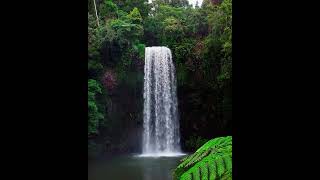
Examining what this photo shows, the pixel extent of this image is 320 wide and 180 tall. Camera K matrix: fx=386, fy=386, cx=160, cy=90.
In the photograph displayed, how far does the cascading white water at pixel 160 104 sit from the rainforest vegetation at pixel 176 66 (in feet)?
1.01

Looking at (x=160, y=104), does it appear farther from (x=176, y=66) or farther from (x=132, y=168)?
(x=132, y=168)

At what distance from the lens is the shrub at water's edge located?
4039 mm

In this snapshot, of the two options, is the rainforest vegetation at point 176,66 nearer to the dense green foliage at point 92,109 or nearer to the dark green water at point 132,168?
the dense green foliage at point 92,109

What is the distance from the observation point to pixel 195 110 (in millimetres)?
19562

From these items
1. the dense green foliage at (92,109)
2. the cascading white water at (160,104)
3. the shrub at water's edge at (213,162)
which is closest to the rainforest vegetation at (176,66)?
the cascading white water at (160,104)

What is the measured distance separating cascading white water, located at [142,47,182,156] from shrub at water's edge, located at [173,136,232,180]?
1442cm

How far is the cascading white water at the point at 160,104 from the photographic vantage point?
19.1 m

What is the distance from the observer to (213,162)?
420 cm

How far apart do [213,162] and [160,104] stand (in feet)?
50.3
